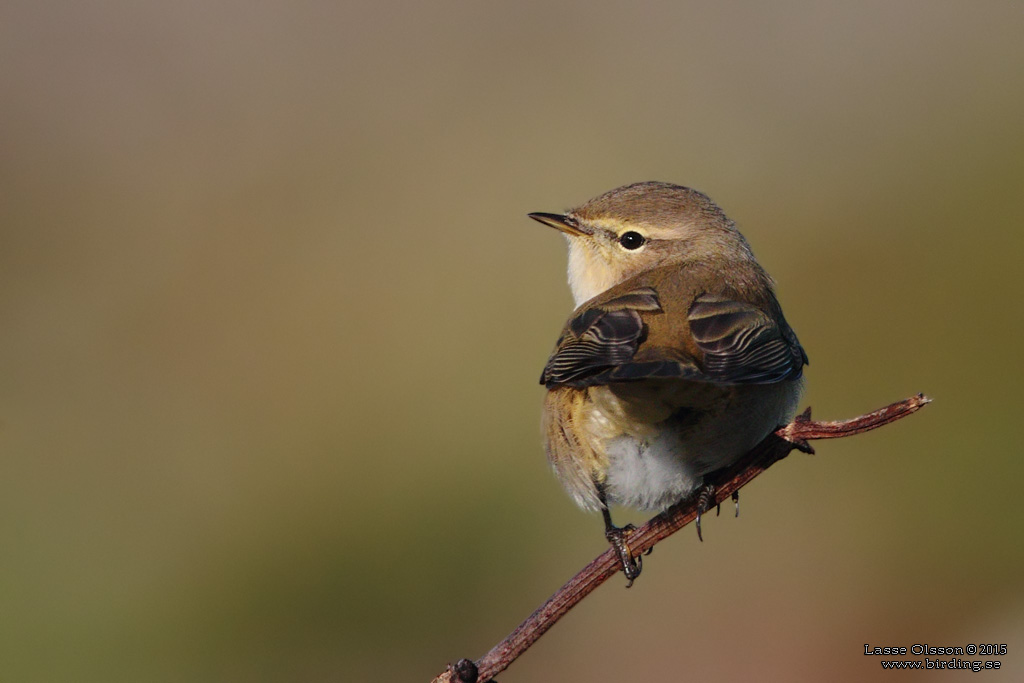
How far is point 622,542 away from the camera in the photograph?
358 cm

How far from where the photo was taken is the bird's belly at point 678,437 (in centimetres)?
361

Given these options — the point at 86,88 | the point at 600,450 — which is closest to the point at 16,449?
the point at 86,88

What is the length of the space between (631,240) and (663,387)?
180 centimetres

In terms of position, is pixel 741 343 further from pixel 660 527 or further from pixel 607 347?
pixel 660 527

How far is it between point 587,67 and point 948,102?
12.1 feet

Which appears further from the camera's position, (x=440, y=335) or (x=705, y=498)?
(x=440, y=335)

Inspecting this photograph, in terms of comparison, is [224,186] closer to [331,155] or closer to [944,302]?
[331,155]

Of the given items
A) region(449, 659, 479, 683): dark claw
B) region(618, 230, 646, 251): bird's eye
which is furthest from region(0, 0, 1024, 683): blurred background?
→ region(449, 659, 479, 683): dark claw

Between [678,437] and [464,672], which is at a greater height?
[678,437]

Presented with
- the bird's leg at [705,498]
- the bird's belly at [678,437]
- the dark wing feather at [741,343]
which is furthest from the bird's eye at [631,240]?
the bird's leg at [705,498]

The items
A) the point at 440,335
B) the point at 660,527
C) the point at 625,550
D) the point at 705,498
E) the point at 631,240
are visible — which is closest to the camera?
the point at 625,550

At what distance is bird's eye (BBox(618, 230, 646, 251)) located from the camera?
5.17 meters

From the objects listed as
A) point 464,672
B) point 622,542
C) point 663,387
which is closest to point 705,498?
point 622,542

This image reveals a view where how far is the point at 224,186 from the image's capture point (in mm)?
10750
